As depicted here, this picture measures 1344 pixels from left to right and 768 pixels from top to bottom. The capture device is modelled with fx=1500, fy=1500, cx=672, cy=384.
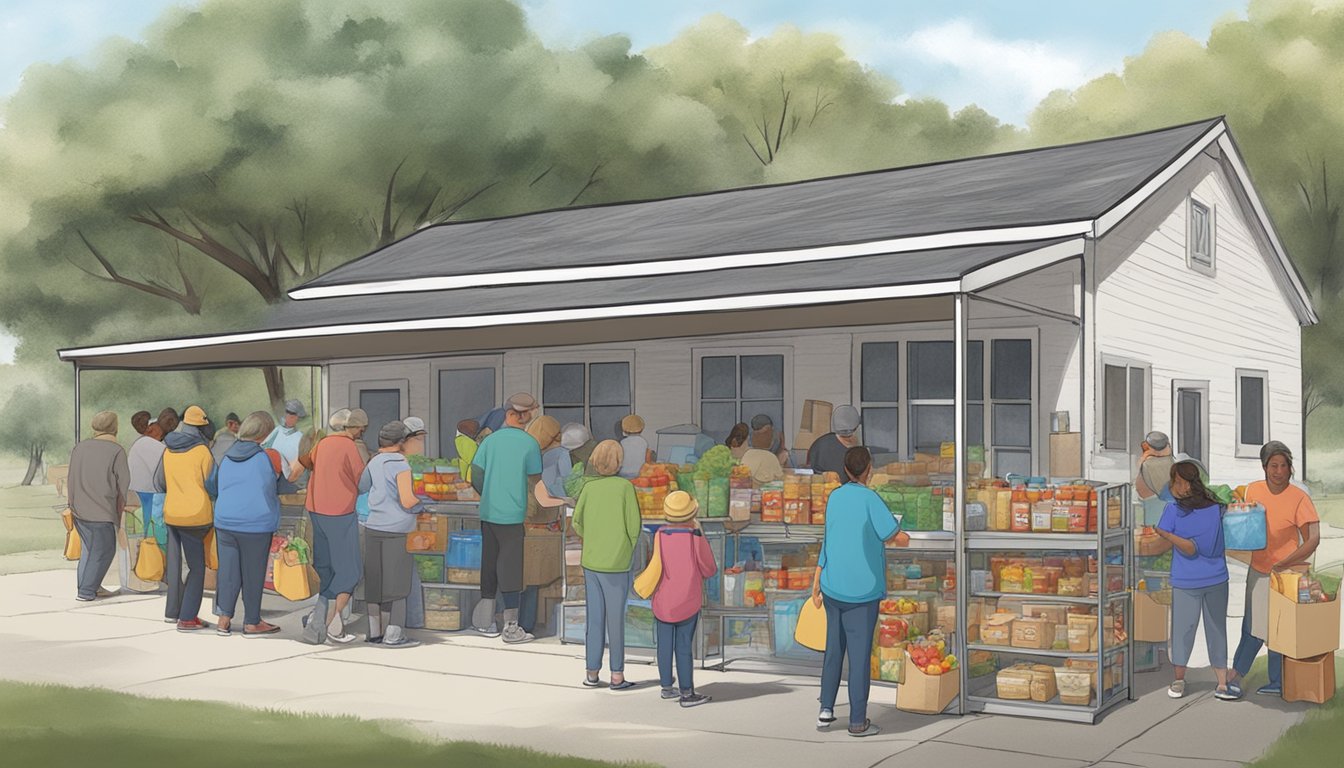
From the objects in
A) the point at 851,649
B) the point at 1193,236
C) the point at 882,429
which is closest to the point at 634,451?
the point at 882,429

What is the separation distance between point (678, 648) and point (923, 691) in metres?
1.64

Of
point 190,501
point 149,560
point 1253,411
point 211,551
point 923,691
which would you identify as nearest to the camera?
point 923,691

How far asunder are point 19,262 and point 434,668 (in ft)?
83.8

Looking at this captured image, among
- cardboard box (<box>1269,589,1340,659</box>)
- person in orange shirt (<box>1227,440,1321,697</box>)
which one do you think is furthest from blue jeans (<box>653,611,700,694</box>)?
cardboard box (<box>1269,589,1340,659</box>)

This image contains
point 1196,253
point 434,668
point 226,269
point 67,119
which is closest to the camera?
point 434,668

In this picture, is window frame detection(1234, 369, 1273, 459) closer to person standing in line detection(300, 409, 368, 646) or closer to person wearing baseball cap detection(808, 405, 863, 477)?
person wearing baseball cap detection(808, 405, 863, 477)

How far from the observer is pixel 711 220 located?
58.9 ft

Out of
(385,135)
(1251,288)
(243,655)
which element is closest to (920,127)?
(385,135)

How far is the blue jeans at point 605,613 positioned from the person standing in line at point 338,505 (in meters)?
2.78

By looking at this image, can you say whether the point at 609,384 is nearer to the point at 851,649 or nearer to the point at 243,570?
the point at 243,570

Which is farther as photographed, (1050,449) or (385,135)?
(385,135)

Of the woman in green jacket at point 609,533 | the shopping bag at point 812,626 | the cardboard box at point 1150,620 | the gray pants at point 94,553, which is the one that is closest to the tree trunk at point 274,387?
the gray pants at point 94,553

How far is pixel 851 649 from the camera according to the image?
9.09 meters

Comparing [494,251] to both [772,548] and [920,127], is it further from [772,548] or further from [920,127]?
[920,127]
